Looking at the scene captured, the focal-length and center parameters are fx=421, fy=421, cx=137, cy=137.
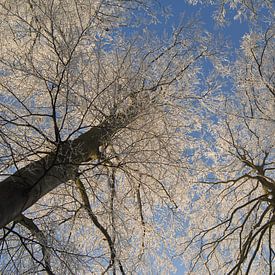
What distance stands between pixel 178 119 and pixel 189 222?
2.14 m

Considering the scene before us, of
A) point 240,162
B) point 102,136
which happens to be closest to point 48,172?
point 102,136

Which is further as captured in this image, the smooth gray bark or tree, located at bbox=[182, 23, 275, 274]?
tree, located at bbox=[182, 23, 275, 274]

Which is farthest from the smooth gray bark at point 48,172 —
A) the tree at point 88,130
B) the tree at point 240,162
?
the tree at point 240,162

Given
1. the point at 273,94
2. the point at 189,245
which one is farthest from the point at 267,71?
the point at 189,245

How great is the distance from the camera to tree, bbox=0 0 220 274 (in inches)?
121

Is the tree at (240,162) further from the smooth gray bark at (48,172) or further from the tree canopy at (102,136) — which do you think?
the smooth gray bark at (48,172)

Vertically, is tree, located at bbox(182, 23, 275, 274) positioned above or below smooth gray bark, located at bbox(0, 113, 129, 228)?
above

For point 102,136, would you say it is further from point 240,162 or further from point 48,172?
point 240,162

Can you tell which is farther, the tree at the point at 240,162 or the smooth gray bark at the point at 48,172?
the tree at the point at 240,162

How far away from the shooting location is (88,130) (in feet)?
11.6

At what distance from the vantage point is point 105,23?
4.33m

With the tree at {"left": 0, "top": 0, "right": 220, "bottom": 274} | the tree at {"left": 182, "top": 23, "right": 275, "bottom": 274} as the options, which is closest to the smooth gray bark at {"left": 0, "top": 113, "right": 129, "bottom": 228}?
the tree at {"left": 0, "top": 0, "right": 220, "bottom": 274}

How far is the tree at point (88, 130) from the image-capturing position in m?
3.07

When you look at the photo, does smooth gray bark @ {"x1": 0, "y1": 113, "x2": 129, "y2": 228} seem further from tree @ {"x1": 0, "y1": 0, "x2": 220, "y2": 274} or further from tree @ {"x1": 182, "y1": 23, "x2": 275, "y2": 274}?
tree @ {"x1": 182, "y1": 23, "x2": 275, "y2": 274}
